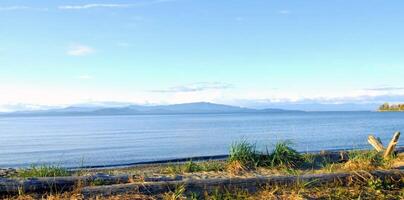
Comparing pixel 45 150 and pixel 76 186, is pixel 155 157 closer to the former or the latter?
pixel 45 150

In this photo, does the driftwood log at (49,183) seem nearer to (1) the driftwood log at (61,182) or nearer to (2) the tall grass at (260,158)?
(1) the driftwood log at (61,182)

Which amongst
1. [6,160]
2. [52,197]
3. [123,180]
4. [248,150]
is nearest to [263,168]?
[248,150]

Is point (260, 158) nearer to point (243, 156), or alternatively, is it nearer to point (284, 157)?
point (243, 156)

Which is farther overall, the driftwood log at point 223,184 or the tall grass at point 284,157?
the tall grass at point 284,157

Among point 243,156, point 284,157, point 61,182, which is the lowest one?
point 284,157

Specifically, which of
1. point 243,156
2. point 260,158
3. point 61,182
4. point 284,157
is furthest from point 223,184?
point 284,157

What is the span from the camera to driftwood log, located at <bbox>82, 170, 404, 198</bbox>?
762 centimetres

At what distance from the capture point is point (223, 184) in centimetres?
804

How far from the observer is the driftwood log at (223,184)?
25.0 ft

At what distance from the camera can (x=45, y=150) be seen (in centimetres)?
3634

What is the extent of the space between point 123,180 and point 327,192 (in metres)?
3.41

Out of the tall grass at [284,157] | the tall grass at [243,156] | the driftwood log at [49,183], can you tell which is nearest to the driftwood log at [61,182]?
the driftwood log at [49,183]

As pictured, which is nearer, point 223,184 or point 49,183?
point 49,183

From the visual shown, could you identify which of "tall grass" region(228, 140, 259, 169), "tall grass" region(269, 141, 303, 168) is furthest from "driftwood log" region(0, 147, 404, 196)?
"tall grass" region(269, 141, 303, 168)
